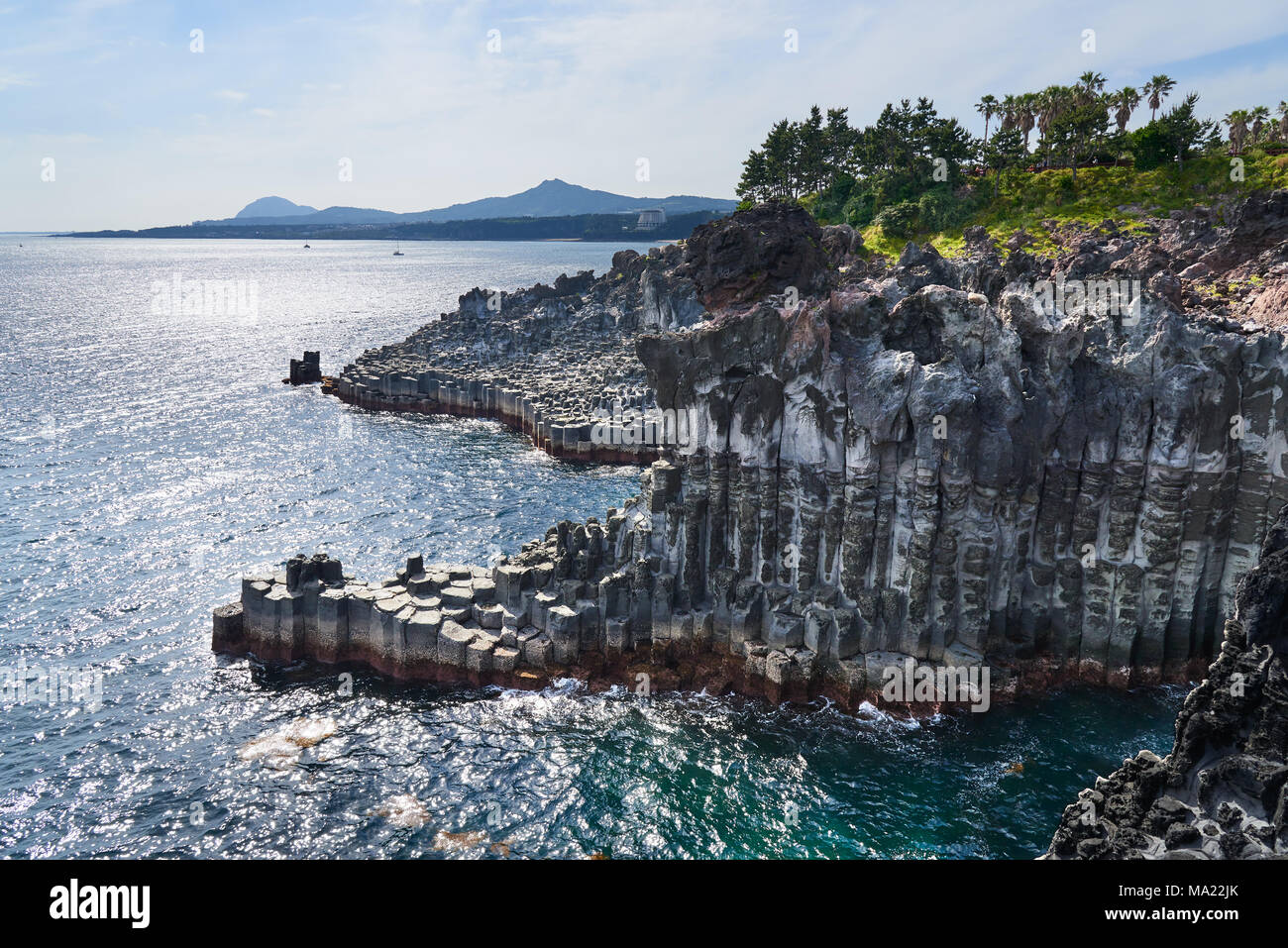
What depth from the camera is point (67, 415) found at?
279 ft

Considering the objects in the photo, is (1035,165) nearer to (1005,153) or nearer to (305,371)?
(1005,153)

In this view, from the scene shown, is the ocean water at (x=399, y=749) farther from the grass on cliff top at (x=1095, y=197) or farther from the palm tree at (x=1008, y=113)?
the palm tree at (x=1008, y=113)

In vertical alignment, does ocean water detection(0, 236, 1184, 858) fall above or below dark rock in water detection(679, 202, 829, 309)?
below

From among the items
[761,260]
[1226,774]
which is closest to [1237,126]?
[761,260]

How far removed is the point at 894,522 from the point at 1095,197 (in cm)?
8884

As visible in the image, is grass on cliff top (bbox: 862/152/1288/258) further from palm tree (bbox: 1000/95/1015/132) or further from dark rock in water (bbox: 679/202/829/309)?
dark rock in water (bbox: 679/202/829/309)

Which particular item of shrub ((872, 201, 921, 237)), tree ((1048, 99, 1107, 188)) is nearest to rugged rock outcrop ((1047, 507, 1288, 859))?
shrub ((872, 201, 921, 237))

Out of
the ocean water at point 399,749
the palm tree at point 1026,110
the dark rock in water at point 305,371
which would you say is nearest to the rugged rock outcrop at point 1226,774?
the ocean water at point 399,749

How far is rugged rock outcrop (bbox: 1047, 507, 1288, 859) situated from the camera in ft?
55.9

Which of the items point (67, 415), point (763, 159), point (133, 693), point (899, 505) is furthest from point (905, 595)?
point (763, 159)

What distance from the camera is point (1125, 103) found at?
11094 cm

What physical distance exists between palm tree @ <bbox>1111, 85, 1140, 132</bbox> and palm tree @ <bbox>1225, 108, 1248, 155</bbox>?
39.2ft

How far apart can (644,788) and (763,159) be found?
121 meters

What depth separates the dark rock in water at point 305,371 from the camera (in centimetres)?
10956
